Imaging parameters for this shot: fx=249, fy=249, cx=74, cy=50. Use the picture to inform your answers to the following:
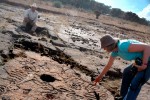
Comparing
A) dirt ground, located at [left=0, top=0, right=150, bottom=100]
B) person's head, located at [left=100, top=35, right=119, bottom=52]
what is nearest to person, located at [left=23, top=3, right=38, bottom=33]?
dirt ground, located at [left=0, top=0, right=150, bottom=100]

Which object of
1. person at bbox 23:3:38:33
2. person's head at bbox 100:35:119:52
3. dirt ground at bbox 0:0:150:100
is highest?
person's head at bbox 100:35:119:52

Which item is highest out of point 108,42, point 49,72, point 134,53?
point 108,42

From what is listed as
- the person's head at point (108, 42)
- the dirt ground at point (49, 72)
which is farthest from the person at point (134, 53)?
the dirt ground at point (49, 72)

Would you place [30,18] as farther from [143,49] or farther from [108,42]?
[143,49]

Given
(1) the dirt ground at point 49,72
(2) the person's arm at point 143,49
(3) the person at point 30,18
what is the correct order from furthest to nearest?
(3) the person at point 30,18, (1) the dirt ground at point 49,72, (2) the person's arm at point 143,49

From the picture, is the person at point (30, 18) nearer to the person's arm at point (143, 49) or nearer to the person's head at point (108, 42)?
the person's head at point (108, 42)

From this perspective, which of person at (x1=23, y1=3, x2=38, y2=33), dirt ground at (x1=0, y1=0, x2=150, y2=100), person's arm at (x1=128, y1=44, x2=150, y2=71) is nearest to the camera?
person's arm at (x1=128, y1=44, x2=150, y2=71)

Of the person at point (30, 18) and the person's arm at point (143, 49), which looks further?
the person at point (30, 18)

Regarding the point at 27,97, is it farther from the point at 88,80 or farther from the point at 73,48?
the point at 73,48

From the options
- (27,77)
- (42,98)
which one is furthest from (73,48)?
(42,98)

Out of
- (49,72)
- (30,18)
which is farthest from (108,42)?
(30,18)

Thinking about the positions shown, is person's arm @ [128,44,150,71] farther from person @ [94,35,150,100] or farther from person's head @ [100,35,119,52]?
person's head @ [100,35,119,52]

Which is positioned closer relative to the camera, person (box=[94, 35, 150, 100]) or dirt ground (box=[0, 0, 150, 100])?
person (box=[94, 35, 150, 100])

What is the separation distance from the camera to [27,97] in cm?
411
